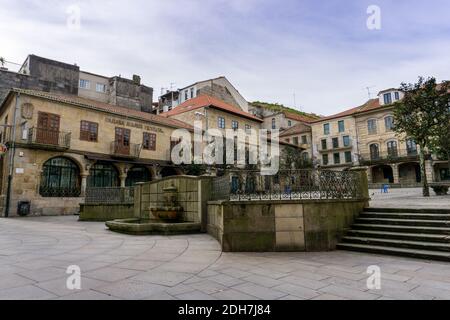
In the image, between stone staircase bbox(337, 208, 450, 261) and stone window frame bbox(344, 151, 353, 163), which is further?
stone window frame bbox(344, 151, 353, 163)

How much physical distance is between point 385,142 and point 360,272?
1595 inches

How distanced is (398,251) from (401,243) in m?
0.38

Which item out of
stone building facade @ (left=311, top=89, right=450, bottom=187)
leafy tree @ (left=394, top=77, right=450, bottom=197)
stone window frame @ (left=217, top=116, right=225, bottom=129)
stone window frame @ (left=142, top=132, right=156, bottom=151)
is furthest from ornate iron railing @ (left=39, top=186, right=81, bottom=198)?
stone building facade @ (left=311, top=89, right=450, bottom=187)

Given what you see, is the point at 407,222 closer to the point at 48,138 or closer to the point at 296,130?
the point at 48,138

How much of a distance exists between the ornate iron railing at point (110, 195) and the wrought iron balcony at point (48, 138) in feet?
22.5

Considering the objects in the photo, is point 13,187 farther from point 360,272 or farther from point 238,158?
point 238,158

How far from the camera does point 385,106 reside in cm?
3922

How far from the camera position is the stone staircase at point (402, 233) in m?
6.25

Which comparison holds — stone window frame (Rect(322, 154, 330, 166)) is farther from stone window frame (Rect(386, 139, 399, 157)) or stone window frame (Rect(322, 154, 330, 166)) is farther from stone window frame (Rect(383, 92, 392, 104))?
stone window frame (Rect(383, 92, 392, 104))

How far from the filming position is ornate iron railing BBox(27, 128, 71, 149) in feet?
64.8

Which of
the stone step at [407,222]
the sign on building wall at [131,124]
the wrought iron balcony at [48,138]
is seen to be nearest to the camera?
the stone step at [407,222]

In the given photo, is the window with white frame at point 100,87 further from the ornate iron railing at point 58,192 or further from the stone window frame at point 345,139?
the stone window frame at point 345,139

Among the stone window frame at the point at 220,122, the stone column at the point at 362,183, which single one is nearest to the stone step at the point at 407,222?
the stone column at the point at 362,183

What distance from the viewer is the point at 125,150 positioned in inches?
983
